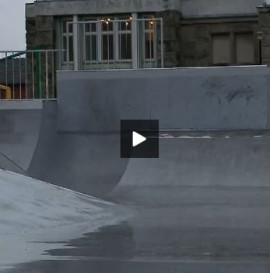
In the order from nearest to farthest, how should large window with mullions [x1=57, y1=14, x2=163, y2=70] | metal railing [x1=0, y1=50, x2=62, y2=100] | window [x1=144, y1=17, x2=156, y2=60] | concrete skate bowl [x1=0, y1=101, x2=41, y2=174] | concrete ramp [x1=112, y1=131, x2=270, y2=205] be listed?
concrete ramp [x1=112, y1=131, x2=270, y2=205] → concrete skate bowl [x1=0, y1=101, x2=41, y2=174] → metal railing [x1=0, y1=50, x2=62, y2=100] → large window with mullions [x1=57, y1=14, x2=163, y2=70] → window [x1=144, y1=17, x2=156, y2=60]

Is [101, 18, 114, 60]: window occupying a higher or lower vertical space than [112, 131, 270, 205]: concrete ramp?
higher

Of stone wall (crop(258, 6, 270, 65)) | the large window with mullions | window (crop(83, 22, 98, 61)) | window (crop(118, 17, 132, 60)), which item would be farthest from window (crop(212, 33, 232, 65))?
window (crop(83, 22, 98, 61))

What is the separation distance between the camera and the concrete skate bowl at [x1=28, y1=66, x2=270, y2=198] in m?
13.1

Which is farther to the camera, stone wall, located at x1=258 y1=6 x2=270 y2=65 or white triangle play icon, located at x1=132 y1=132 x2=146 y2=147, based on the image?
stone wall, located at x1=258 y1=6 x2=270 y2=65

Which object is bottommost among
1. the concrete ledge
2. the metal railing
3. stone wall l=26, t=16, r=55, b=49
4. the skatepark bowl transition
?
the skatepark bowl transition

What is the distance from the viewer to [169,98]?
14023 mm

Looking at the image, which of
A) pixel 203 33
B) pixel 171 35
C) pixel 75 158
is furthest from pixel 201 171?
pixel 203 33

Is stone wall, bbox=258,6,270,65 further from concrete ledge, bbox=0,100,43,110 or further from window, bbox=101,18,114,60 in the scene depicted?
concrete ledge, bbox=0,100,43,110

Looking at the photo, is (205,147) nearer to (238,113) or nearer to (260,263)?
(238,113)

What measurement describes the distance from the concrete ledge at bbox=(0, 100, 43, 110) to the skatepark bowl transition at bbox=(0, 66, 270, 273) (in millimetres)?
23
